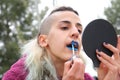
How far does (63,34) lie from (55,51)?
0.37ft

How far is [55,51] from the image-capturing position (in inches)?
91.0

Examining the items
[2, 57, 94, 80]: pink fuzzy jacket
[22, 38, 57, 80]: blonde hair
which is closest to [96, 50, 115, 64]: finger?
[22, 38, 57, 80]: blonde hair

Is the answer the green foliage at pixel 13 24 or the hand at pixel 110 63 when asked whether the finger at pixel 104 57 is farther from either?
the green foliage at pixel 13 24

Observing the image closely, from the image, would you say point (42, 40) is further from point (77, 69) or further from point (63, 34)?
point (77, 69)

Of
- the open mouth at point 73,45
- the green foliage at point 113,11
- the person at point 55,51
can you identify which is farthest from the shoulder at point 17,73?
the green foliage at point 113,11

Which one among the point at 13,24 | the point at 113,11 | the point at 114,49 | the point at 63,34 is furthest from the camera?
the point at 113,11

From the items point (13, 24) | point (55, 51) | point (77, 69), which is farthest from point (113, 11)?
point (77, 69)

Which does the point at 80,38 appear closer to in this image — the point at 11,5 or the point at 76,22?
the point at 76,22

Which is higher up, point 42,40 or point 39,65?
point 42,40

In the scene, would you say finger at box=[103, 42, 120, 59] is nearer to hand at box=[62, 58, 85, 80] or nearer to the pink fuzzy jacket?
hand at box=[62, 58, 85, 80]

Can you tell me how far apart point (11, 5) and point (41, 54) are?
19340mm

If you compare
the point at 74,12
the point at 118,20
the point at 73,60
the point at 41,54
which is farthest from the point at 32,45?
the point at 118,20

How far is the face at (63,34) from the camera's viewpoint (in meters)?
2.24

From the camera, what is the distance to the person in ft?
7.27
